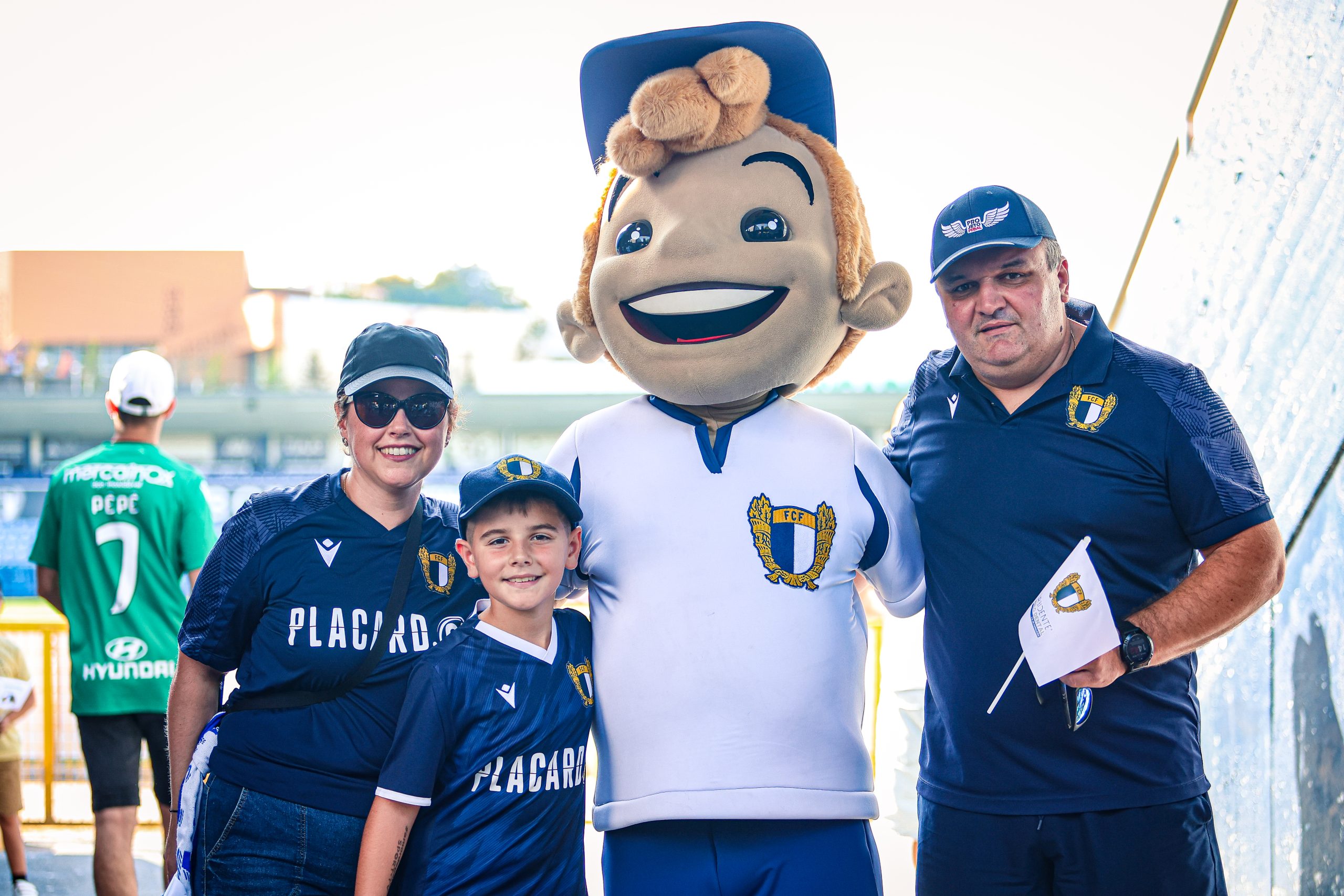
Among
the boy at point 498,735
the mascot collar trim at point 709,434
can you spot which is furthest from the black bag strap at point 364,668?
the mascot collar trim at point 709,434

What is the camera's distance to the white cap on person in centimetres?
397

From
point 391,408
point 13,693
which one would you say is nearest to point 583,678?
point 391,408

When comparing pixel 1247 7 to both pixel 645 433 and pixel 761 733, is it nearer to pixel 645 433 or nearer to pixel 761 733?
pixel 645 433

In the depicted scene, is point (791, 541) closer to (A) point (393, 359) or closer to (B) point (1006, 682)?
(B) point (1006, 682)

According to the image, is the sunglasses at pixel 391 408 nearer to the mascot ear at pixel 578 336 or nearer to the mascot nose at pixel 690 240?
the mascot ear at pixel 578 336

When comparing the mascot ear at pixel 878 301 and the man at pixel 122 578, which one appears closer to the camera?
the mascot ear at pixel 878 301

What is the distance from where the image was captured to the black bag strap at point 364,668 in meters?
2.21

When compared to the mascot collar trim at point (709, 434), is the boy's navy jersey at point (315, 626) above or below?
below

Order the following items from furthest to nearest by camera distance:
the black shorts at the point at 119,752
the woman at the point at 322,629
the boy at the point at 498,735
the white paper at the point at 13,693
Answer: the white paper at the point at 13,693
the black shorts at the point at 119,752
the woman at the point at 322,629
the boy at the point at 498,735

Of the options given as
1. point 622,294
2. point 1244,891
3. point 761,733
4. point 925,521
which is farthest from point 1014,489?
point 1244,891

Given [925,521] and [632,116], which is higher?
[632,116]

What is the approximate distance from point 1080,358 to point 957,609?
2.25 feet

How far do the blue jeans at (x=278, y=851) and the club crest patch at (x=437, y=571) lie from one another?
52 cm

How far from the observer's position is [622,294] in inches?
100.0
